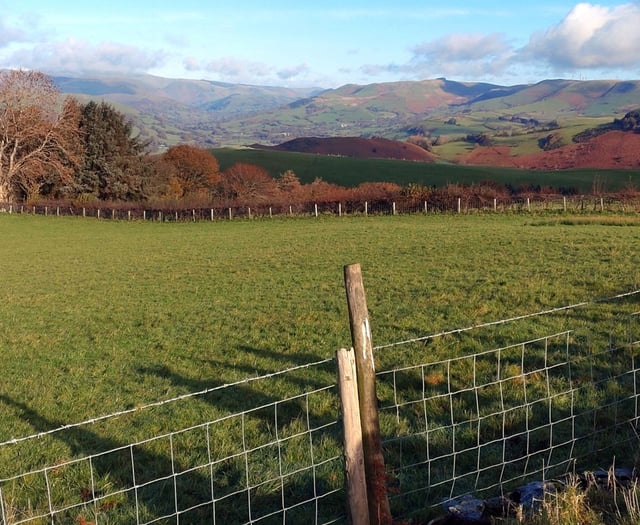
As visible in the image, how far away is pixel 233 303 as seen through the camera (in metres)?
14.1

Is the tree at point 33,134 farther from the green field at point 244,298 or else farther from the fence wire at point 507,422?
the fence wire at point 507,422

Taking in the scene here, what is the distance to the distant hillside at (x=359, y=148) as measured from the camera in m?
136

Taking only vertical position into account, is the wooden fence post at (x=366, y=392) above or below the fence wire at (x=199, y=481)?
above

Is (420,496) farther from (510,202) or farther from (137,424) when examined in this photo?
(510,202)

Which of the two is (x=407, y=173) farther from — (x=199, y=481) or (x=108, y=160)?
(x=199, y=481)


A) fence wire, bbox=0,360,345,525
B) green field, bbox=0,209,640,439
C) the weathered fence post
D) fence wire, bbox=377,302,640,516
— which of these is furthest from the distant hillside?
the weathered fence post

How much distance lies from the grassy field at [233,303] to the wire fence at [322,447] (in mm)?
408

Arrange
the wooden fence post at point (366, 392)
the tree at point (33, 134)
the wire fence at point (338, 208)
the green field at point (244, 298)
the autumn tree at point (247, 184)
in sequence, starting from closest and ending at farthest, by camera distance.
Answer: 1. the wooden fence post at point (366, 392)
2. the green field at point (244, 298)
3. the wire fence at point (338, 208)
4. the tree at point (33, 134)
5. the autumn tree at point (247, 184)

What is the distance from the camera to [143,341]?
11203 mm

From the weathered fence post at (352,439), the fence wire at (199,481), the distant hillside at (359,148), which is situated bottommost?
the fence wire at (199,481)

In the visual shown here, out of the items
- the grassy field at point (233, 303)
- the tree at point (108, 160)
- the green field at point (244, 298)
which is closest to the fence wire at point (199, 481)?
the grassy field at point (233, 303)

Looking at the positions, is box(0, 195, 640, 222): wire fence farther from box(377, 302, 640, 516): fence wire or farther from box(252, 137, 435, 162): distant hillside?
box(252, 137, 435, 162): distant hillside

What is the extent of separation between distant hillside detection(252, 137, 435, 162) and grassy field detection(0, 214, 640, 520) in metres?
112

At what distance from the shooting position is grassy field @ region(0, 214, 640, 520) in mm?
8656
